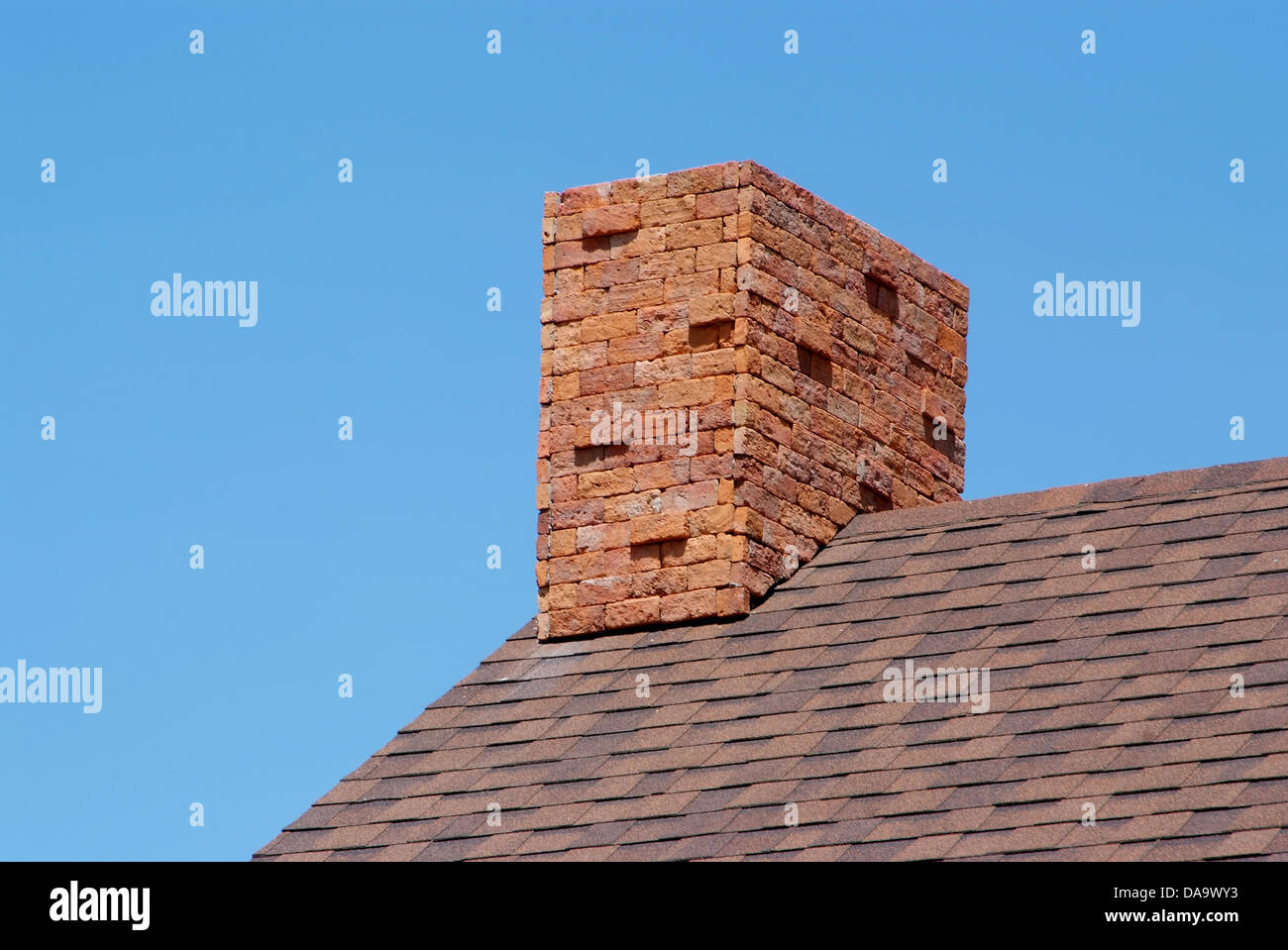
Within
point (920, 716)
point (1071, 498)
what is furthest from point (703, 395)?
point (920, 716)

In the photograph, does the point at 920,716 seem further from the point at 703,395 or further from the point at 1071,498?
the point at 703,395

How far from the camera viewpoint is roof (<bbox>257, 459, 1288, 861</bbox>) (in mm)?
12742

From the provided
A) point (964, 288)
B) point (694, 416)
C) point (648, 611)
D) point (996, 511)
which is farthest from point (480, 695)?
point (964, 288)

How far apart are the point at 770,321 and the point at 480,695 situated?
9.68ft

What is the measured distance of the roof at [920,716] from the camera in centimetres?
1274

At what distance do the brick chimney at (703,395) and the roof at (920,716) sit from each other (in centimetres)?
32

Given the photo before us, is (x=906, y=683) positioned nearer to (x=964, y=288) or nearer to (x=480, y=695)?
(x=480, y=695)

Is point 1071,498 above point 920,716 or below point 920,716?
above

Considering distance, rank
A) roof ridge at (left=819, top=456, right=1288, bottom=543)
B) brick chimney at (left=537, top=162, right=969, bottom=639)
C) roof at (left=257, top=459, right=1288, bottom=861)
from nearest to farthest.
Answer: roof at (left=257, top=459, right=1288, bottom=861) < roof ridge at (left=819, top=456, right=1288, bottom=543) < brick chimney at (left=537, top=162, right=969, bottom=639)

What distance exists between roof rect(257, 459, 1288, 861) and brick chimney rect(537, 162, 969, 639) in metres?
0.32

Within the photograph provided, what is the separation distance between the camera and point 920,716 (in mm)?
14109

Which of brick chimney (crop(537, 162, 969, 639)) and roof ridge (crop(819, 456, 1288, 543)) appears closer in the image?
roof ridge (crop(819, 456, 1288, 543))

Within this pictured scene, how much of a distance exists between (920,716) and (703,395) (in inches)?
121

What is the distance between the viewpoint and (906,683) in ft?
47.6
